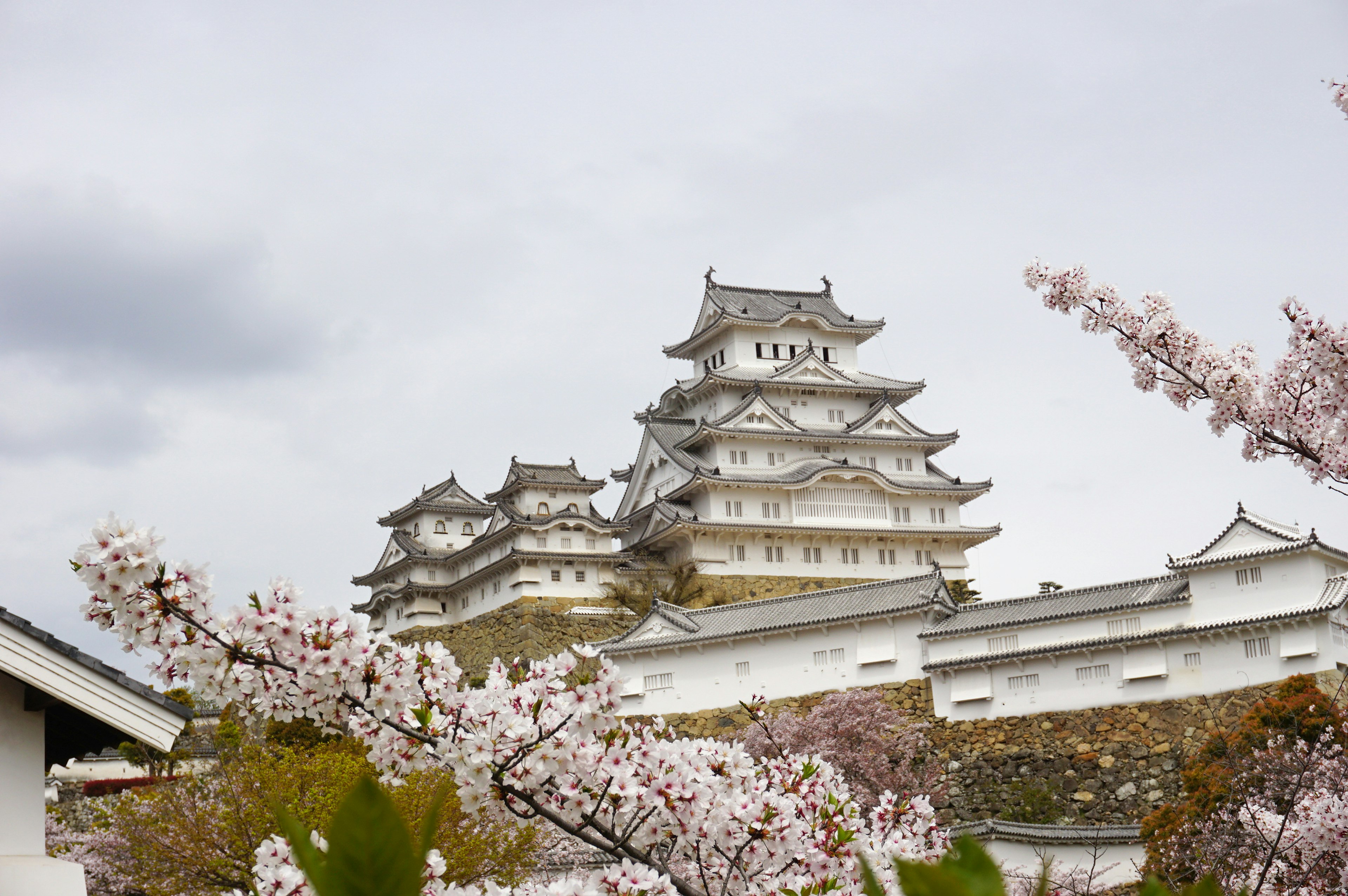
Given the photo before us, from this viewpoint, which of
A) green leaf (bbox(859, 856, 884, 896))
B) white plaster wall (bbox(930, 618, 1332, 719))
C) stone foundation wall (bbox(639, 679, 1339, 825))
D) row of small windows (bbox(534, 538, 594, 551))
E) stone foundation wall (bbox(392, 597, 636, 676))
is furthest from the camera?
row of small windows (bbox(534, 538, 594, 551))

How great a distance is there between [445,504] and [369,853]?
137 ft

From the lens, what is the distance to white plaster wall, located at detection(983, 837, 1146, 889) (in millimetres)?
19125

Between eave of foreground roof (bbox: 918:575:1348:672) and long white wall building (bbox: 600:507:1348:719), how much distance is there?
1.1 inches

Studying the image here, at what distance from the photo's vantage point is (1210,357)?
307 inches

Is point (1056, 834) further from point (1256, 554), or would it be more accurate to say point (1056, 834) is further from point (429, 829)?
point (429, 829)

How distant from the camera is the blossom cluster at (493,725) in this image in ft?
15.4

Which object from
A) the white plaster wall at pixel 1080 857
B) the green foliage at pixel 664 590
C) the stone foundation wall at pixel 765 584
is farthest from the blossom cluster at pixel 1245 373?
the stone foundation wall at pixel 765 584

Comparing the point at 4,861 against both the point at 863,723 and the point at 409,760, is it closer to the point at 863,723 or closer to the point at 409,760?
the point at 409,760

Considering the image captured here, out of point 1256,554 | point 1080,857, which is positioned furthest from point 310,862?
point 1256,554

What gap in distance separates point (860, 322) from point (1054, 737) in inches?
886

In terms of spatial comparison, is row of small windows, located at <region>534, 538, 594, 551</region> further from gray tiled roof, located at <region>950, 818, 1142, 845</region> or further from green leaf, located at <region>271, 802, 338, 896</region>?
green leaf, located at <region>271, 802, 338, 896</region>

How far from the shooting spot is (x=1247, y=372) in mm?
7676

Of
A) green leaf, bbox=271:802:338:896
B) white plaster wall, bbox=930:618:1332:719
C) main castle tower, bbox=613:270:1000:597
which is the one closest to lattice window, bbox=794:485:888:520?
main castle tower, bbox=613:270:1000:597

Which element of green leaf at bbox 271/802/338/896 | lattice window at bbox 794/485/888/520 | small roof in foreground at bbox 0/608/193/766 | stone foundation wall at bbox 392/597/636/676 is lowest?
green leaf at bbox 271/802/338/896
